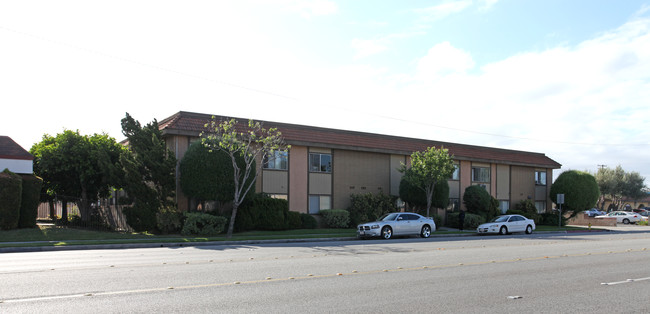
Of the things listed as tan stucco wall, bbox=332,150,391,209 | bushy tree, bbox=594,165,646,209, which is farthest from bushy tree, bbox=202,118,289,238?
bushy tree, bbox=594,165,646,209

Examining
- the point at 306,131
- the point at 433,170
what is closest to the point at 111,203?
the point at 306,131

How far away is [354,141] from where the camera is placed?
34281 mm

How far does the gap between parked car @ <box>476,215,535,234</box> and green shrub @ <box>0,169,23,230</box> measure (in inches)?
949

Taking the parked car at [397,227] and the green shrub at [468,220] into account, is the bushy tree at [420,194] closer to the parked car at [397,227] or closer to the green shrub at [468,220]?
the green shrub at [468,220]

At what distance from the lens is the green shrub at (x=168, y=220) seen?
2553 cm

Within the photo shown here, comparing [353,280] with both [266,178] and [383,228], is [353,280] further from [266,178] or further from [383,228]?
[266,178]

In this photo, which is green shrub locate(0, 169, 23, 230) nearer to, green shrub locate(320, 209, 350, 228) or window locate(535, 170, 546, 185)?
green shrub locate(320, 209, 350, 228)

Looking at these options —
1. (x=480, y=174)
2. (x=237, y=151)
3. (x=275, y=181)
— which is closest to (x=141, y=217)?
(x=237, y=151)

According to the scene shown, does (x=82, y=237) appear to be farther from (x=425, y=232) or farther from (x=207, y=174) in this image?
(x=425, y=232)

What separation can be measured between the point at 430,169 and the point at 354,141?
5.17m

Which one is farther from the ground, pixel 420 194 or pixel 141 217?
pixel 420 194

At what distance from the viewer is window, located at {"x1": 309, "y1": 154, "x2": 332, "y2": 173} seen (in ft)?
106

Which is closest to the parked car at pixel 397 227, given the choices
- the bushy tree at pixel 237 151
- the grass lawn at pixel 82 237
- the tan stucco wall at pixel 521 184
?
the grass lawn at pixel 82 237

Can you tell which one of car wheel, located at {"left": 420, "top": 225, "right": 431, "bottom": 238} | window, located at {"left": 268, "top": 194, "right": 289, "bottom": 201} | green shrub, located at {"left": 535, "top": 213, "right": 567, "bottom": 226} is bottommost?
green shrub, located at {"left": 535, "top": 213, "right": 567, "bottom": 226}
